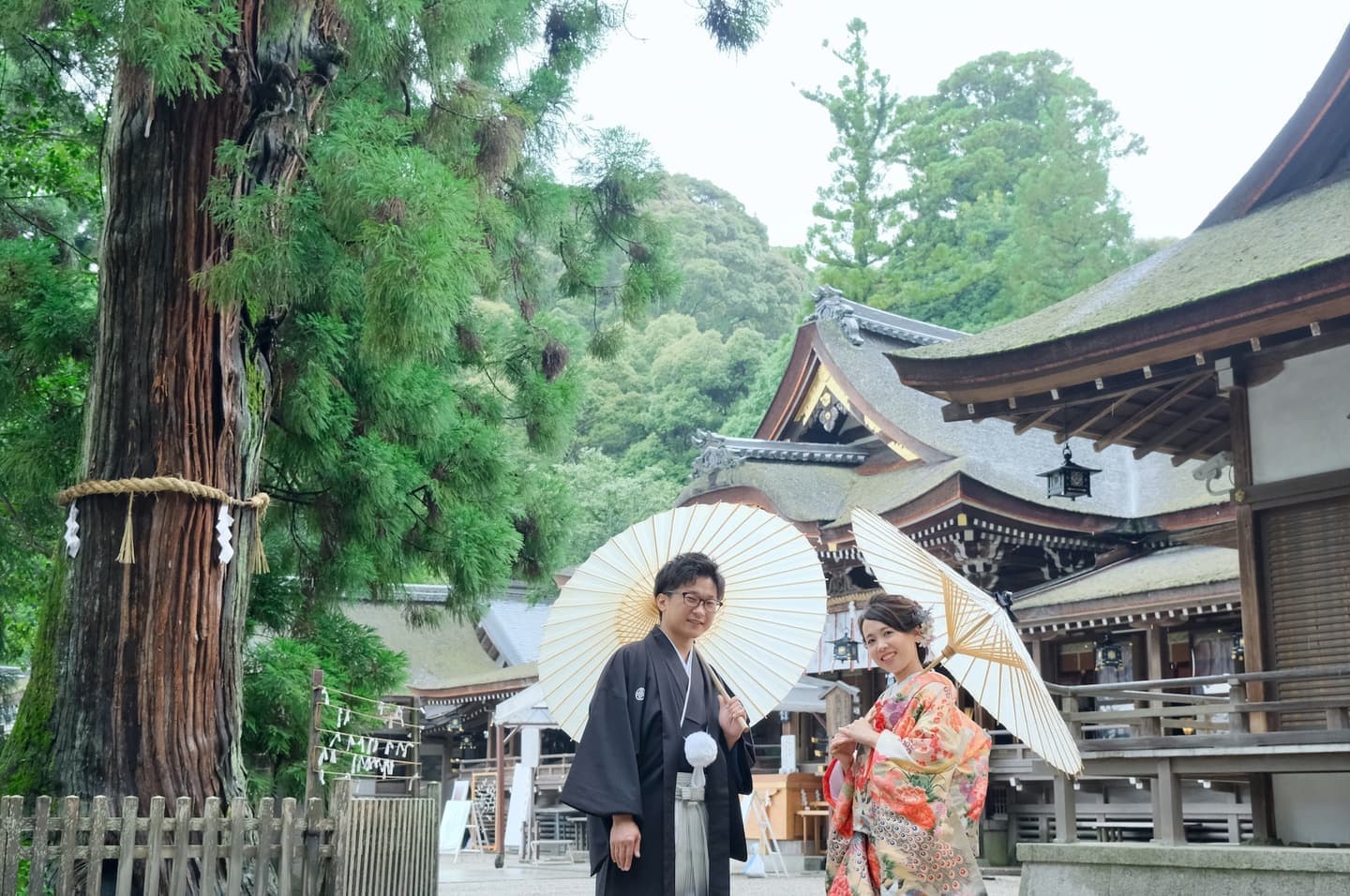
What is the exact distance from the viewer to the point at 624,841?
3.61 metres

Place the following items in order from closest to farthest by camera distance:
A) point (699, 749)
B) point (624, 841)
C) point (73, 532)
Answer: point (624, 841), point (699, 749), point (73, 532)

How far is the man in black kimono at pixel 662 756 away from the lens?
3.65 m

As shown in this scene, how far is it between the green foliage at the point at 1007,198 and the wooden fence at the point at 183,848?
2841cm

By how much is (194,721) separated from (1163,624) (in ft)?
36.1

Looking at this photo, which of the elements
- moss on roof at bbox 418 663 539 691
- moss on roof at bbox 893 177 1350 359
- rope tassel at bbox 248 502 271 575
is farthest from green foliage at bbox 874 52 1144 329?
rope tassel at bbox 248 502 271 575

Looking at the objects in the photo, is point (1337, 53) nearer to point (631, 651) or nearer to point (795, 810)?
point (631, 651)

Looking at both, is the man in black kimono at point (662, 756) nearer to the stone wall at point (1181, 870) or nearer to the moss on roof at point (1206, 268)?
the stone wall at point (1181, 870)

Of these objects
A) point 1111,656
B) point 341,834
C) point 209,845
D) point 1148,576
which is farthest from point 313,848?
point 1111,656

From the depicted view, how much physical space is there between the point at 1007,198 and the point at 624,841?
3993 centimetres

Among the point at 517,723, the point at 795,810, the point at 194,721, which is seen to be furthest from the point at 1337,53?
the point at 517,723

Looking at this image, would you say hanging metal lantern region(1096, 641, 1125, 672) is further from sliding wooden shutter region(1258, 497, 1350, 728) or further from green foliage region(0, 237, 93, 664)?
green foliage region(0, 237, 93, 664)

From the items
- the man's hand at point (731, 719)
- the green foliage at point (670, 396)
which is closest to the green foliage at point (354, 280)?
the man's hand at point (731, 719)

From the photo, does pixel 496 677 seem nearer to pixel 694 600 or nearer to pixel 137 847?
pixel 137 847

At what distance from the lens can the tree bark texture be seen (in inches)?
238
